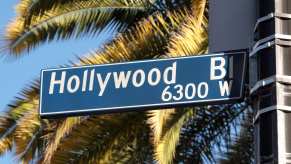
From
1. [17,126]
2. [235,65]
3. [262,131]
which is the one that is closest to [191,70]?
[235,65]

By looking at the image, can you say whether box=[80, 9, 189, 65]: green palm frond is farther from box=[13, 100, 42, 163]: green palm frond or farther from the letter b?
the letter b

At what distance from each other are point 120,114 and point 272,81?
5.84 m

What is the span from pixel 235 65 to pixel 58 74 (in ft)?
3.71

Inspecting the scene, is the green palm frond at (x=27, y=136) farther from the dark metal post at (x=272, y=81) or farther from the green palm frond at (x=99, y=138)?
the dark metal post at (x=272, y=81)

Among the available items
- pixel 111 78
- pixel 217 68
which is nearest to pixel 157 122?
pixel 111 78

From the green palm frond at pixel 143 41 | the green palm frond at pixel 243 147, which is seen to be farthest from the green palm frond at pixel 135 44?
the green palm frond at pixel 243 147

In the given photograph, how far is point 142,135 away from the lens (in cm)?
1080

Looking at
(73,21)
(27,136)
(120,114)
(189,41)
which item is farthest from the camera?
(73,21)

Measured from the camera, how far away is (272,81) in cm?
484

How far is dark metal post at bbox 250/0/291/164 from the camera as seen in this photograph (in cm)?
467

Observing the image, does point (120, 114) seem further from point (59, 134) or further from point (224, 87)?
Answer: point (224, 87)

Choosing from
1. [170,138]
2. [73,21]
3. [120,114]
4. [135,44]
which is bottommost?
[170,138]

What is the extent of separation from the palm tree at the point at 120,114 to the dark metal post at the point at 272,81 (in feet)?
14.9

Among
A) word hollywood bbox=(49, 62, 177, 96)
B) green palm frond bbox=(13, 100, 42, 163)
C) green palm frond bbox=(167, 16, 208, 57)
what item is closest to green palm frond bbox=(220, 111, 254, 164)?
green palm frond bbox=(167, 16, 208, 57)
